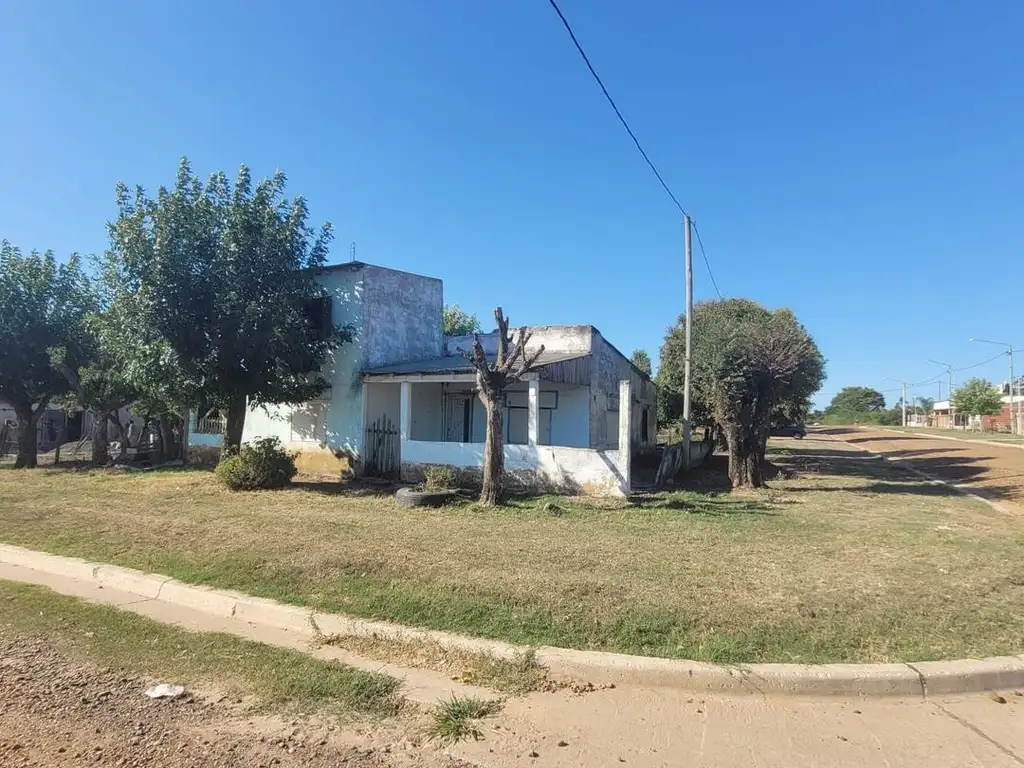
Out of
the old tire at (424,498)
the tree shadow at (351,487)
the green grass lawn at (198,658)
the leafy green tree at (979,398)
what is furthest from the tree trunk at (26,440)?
the leafy green tree at (979,398)

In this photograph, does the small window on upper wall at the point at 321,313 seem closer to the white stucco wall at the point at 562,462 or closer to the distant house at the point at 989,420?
the white stucco wall at the point at 562,462

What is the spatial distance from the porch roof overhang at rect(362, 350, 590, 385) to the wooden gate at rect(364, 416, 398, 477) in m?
1.44

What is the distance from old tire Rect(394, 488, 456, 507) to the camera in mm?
11578

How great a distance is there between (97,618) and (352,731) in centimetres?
339

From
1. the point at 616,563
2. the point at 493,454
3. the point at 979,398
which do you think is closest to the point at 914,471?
the point at 493,454

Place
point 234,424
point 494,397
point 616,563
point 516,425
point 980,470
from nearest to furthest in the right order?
1. point 616,563
2. point 494,397
3. point 234,424
4. point 516,425
5. point 980,470

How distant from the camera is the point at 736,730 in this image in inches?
154

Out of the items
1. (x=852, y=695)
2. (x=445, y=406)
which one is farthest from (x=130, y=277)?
(x=852, y=695)

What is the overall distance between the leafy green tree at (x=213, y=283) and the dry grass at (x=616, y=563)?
3.12 m

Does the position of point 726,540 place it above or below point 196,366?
below

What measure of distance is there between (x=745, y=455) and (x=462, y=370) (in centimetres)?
705

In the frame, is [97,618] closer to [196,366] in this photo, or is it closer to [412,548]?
[412,548]

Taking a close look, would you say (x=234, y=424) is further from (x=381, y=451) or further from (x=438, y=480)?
Result: (x=438, y=480)

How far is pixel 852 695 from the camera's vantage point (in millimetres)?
4406
